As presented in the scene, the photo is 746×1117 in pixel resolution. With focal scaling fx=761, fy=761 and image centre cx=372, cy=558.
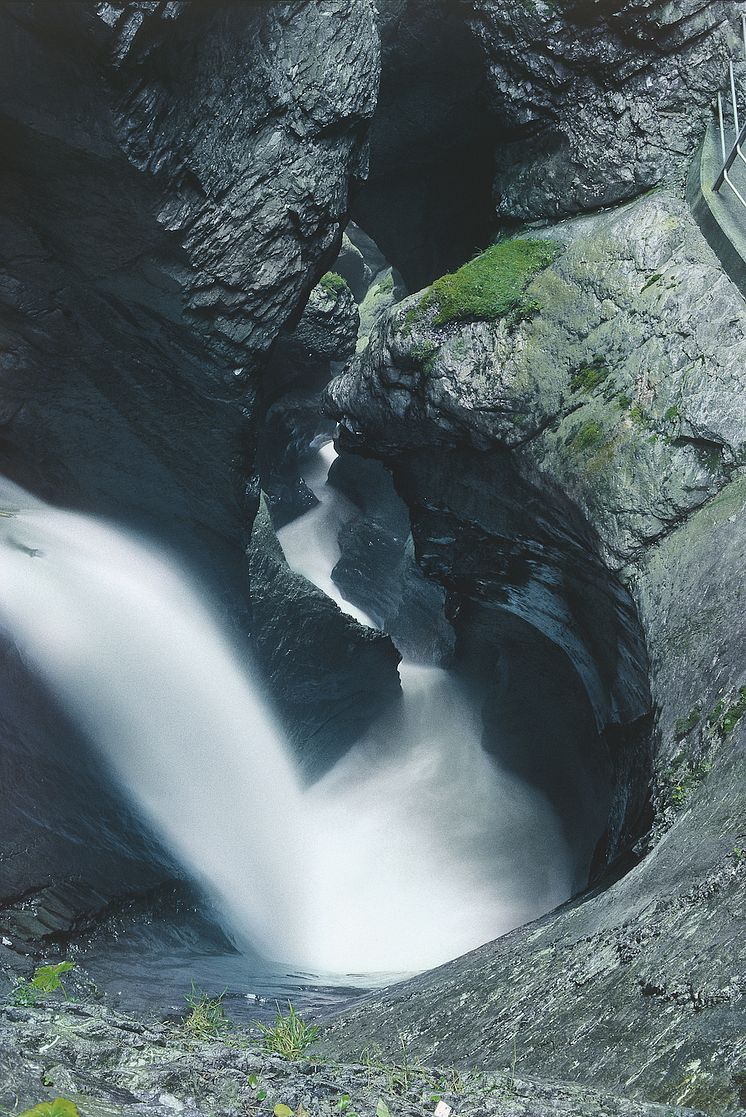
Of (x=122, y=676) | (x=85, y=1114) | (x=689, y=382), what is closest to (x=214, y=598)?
(x=122, y=676)

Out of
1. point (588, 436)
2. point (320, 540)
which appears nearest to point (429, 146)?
point (588, 436)

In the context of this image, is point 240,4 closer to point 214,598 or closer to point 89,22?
point 89,22

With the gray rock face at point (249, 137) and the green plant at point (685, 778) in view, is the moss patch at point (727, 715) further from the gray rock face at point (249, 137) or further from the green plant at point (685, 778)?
the gray rock face at point (249, 137)

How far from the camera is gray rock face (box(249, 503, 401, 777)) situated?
1513 centimetres

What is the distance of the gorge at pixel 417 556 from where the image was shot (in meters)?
4.48

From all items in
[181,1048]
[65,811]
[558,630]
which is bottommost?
[181,1048]

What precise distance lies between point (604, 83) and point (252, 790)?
12338 mm

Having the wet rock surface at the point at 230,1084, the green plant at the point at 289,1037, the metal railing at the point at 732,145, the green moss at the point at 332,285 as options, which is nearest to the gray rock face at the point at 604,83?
the metal railing at the point at 732,145

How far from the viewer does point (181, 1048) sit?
3.62 meters

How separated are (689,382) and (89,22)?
22.6ft

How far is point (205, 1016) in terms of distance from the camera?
19.9ft

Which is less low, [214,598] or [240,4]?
[240,4]

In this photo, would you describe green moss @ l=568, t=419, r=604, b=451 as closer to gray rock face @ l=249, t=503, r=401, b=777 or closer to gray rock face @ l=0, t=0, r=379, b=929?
gray rock face @ l=0, t=0, r=379, b=929

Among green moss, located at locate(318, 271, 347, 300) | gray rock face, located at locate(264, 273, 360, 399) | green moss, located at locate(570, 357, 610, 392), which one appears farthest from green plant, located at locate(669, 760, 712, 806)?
green moss, located at locate(318, 271, 347, 300)
